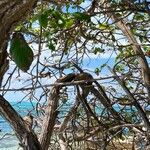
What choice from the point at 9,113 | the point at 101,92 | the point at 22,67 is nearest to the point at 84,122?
the point at 101,92

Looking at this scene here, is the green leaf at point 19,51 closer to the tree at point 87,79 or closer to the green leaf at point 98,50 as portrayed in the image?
the tree at point 87,79

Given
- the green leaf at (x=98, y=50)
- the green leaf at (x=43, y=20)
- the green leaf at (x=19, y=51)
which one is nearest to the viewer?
the green leaf at (x=19, y=51)

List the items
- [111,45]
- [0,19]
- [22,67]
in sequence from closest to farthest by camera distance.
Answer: [0,19] → [22,67] → [111,45]

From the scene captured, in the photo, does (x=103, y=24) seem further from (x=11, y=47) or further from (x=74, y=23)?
(x=11, y=47)

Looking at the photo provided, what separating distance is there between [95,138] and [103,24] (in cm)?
92

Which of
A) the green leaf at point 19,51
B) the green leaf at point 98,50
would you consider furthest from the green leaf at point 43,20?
the green leaf at point 98,50

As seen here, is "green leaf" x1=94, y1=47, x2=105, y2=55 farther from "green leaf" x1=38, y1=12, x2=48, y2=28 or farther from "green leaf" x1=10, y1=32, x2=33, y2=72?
"green leaf" x1=10, y1=32, x2=33, y2=72

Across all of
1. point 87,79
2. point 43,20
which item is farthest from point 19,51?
point 87,79

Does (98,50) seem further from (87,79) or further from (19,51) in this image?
(19,51)

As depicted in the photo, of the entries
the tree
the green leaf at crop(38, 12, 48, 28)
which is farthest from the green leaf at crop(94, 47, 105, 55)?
the green leaf at crop(38, 12, 48, 28)

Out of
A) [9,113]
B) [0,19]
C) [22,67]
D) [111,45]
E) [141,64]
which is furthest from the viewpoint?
[111,45]

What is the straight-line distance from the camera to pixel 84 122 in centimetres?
376

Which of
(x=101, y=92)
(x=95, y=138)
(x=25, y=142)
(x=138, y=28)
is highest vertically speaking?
(x=138, y=28)

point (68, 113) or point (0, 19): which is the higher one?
point (68, 113)
